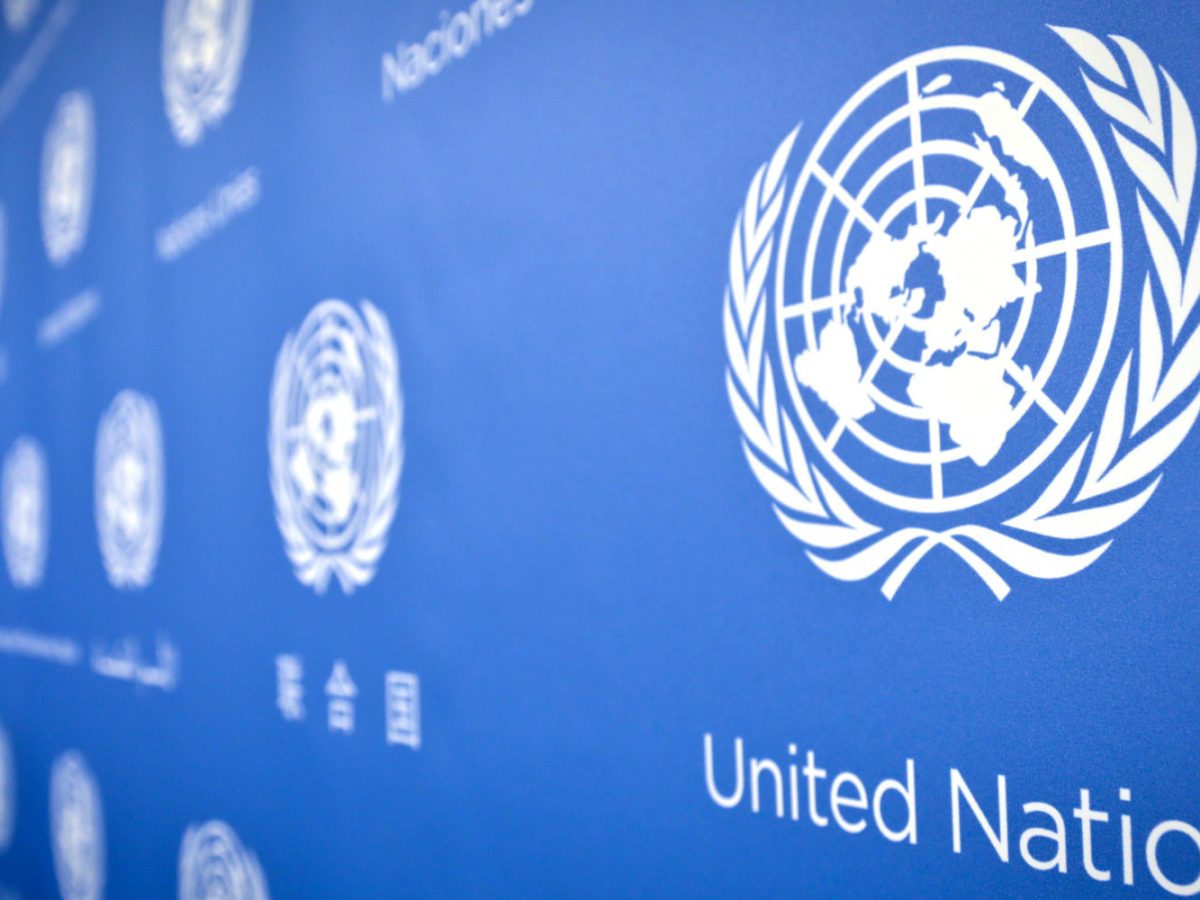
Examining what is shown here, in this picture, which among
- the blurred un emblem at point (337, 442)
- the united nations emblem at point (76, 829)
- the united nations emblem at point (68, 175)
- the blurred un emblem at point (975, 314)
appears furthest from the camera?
the united nations emblem at point (68, 175)

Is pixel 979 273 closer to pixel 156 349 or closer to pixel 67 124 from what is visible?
pixel 156 349

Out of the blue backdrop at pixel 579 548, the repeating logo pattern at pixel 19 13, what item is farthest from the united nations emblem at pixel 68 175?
the blue backdrop at pixel 579 548

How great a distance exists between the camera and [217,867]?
1.49 meters

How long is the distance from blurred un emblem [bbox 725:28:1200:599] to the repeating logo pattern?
226 centimetres

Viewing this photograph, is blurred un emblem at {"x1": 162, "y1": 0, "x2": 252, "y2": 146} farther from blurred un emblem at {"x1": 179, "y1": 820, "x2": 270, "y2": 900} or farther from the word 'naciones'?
blurred un emblem at {"x1": 179, "y1": 820, "x2": 270, "y2": 900}

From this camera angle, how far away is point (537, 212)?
37.6 inches

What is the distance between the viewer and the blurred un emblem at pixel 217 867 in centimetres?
140

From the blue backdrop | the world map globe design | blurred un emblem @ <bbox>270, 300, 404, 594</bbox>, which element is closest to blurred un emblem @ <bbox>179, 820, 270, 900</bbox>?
the blue backdrop

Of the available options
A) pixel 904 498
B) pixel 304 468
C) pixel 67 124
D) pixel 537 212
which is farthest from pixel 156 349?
pixel 904 498

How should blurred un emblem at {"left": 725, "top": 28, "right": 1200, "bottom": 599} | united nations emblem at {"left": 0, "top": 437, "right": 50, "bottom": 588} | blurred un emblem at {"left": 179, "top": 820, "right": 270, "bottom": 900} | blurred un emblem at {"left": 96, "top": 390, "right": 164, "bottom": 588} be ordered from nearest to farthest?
blurred un emblem at {"left": 725, "top": 28, "right": 1200, "bottom": 599} → blurred un emblem at {"left": 179, "top": 820, "right": 270, "bottom": 900} → blurred un emblem at {"left": 96, "top": 390, "right": 164, "bottom": 588} → united nations emblem at {"left": 0, "top": 437, "right": 50, "bottom": 588}

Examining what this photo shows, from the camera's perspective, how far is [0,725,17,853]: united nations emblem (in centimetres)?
242

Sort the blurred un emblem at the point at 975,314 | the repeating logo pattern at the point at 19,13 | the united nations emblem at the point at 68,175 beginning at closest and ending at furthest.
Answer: the blurred un emblem at the point at 975,314 → the united nations emblem at the point at 68,175 → the repeating logo pattern at the point at 19,13

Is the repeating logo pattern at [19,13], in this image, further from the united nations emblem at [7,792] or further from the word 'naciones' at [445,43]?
A: the word 'naciones' at [445,43]

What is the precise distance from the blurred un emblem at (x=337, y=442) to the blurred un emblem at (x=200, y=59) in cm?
43
